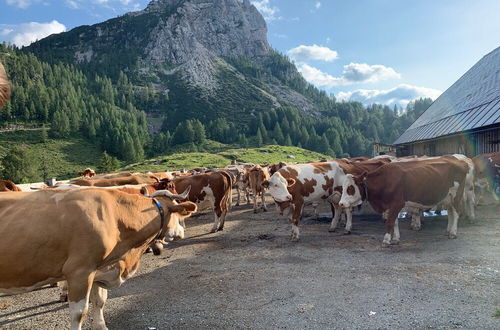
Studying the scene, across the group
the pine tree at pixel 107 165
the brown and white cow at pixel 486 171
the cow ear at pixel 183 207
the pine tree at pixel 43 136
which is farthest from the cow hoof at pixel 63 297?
the pine tree at pixel 43 136

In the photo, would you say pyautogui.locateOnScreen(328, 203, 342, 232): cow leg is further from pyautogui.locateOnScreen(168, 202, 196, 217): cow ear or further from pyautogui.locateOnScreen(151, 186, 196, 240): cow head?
pyautogui.locateOnScreen(168, 202, 196, 217): cow ear

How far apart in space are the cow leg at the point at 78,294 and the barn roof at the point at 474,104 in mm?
19534

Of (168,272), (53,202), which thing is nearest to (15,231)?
(53,202)

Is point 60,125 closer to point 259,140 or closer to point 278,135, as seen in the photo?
point 259,140

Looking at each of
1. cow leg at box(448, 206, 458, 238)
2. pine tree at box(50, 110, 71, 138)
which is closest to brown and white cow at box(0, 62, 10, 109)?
cow leg at box(448, 206, 458, 238)

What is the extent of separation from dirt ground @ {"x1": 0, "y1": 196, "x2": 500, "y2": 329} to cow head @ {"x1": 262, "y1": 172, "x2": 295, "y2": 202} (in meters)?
1.45

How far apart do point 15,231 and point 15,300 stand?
431 cm

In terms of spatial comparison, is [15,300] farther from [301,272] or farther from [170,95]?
[170,95]

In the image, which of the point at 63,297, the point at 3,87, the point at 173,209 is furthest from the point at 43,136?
the point at 3,87

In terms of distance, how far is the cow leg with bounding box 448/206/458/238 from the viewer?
9.82 meters

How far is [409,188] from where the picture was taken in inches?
389

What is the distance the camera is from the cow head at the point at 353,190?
35.1ft

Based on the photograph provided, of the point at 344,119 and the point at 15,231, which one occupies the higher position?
the point at 344,119

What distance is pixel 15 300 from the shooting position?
22.6ft
